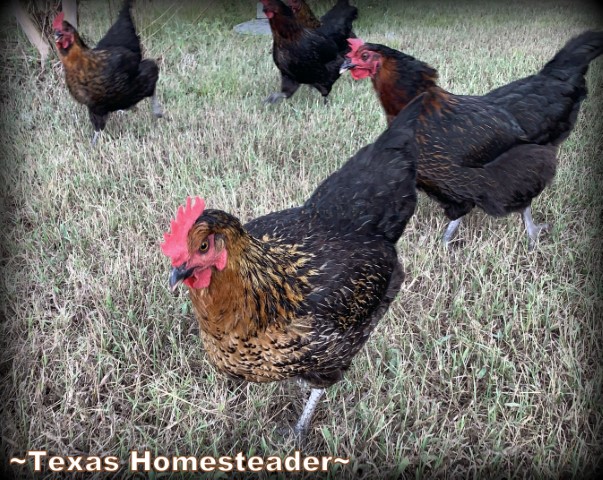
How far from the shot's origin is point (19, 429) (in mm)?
1687

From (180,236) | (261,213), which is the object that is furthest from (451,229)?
(180,236)

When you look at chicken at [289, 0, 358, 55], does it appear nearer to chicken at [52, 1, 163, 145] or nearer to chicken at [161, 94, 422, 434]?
chicken at [52, 1, 163, 145]

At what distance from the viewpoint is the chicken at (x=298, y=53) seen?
4.64 metres

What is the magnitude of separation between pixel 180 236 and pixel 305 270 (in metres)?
0.56

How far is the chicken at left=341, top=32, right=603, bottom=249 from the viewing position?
2.51m

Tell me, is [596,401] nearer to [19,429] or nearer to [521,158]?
[521,158]

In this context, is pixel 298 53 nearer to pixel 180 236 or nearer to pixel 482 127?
pixel 482 127

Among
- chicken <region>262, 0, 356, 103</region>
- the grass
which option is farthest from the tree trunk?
chicken <region>262, 0, 356, 103</region>

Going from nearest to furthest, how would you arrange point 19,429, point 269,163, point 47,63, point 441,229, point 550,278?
point 19,429, point 550,278, point 441,229, point 269,163, point 47,63

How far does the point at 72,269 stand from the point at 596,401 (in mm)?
2552

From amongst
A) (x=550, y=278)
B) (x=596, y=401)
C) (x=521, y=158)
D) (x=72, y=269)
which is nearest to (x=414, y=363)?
(x=596, y=401)

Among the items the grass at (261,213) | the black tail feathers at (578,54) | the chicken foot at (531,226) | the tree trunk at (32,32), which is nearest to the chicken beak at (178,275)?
the grass at (261,213)

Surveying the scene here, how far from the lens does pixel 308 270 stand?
5.43 ft

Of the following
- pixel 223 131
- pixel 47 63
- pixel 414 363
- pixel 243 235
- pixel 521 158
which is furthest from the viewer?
pixel 47 63
